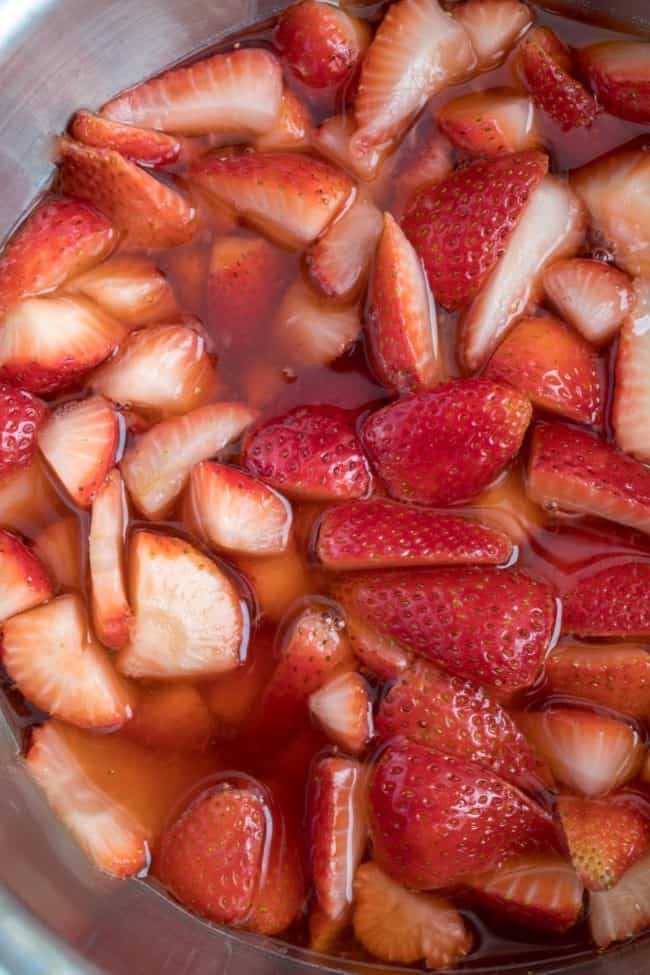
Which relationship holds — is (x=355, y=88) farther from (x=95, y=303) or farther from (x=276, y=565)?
(x=276, y=565)

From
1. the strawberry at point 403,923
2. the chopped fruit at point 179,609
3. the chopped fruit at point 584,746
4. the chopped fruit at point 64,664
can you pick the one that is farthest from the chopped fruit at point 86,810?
the chopped fruit at point 584,746

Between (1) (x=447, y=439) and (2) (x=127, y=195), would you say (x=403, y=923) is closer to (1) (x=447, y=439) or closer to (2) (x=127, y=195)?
(1) (x=447, y=439)

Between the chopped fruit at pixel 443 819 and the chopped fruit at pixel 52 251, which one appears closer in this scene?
the chopped fruit at pixel 443 819

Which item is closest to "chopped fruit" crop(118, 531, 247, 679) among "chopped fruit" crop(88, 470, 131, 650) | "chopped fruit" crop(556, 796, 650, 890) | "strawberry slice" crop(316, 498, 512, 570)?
"chopped fruit" crop(88, 470, 131, 650)

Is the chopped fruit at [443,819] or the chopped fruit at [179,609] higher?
the chopped fruit at [179,609]

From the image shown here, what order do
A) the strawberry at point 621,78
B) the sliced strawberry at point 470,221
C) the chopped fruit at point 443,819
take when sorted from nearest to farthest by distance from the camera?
the chopped fruit at point 443,819 → the sliced strawberry at point 470,221 → the strawberry at point 621,78

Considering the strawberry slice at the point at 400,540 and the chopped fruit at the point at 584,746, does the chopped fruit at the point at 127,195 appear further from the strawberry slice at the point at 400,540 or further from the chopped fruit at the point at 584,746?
the chopped fruit at the point at 584,746

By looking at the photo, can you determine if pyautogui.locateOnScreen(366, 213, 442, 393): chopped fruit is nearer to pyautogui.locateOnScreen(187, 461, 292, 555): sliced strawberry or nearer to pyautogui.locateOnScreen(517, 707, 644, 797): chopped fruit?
pyautogui.locateOnScreen(187, 461, 292, 555): sliced strawberry
